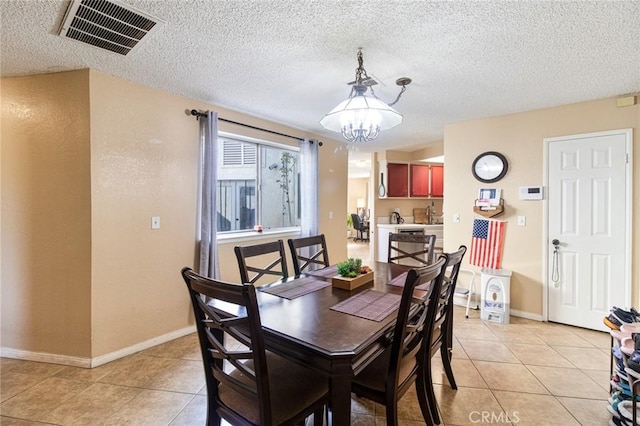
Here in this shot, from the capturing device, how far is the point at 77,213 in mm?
2373

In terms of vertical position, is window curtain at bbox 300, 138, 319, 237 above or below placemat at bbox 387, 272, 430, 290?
above

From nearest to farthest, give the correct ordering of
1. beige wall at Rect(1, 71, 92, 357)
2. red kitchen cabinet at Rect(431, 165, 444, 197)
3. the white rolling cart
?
beige wall at Rect(1, 71, 92, 357) → the white rolling cart → red kitchen cabinet at Rect(431, 165, 444, 197)

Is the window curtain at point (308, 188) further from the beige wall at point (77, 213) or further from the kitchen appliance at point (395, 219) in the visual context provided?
the kitchen appliance at point (395, 219)

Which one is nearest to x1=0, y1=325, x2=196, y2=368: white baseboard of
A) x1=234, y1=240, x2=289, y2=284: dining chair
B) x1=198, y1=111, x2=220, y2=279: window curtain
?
x1=198, y1=111, x2=220, y2=279: window curtain

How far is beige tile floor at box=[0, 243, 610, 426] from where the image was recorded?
5.96 feet

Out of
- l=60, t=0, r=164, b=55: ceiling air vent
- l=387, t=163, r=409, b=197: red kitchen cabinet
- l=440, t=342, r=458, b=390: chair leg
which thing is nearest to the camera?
l=60, t=0, r=164, b=55: ceiling air vent

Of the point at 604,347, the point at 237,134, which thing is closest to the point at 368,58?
the point at 237,134

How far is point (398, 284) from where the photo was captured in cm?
205

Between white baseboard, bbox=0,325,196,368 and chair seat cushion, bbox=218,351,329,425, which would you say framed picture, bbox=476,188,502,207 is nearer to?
chair seat cushion, bbox=218,351,329,425

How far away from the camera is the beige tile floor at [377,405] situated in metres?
1.82

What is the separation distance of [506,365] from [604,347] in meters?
1.14

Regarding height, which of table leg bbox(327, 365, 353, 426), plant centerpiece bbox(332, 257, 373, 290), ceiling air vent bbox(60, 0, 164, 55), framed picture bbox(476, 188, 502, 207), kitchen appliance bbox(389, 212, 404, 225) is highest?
ceiling air vent bbox(60, 0, 164, 55)

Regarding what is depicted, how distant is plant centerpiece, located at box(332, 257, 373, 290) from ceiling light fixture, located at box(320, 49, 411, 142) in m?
0.93

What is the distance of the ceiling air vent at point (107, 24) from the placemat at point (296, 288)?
1786 millimetres
